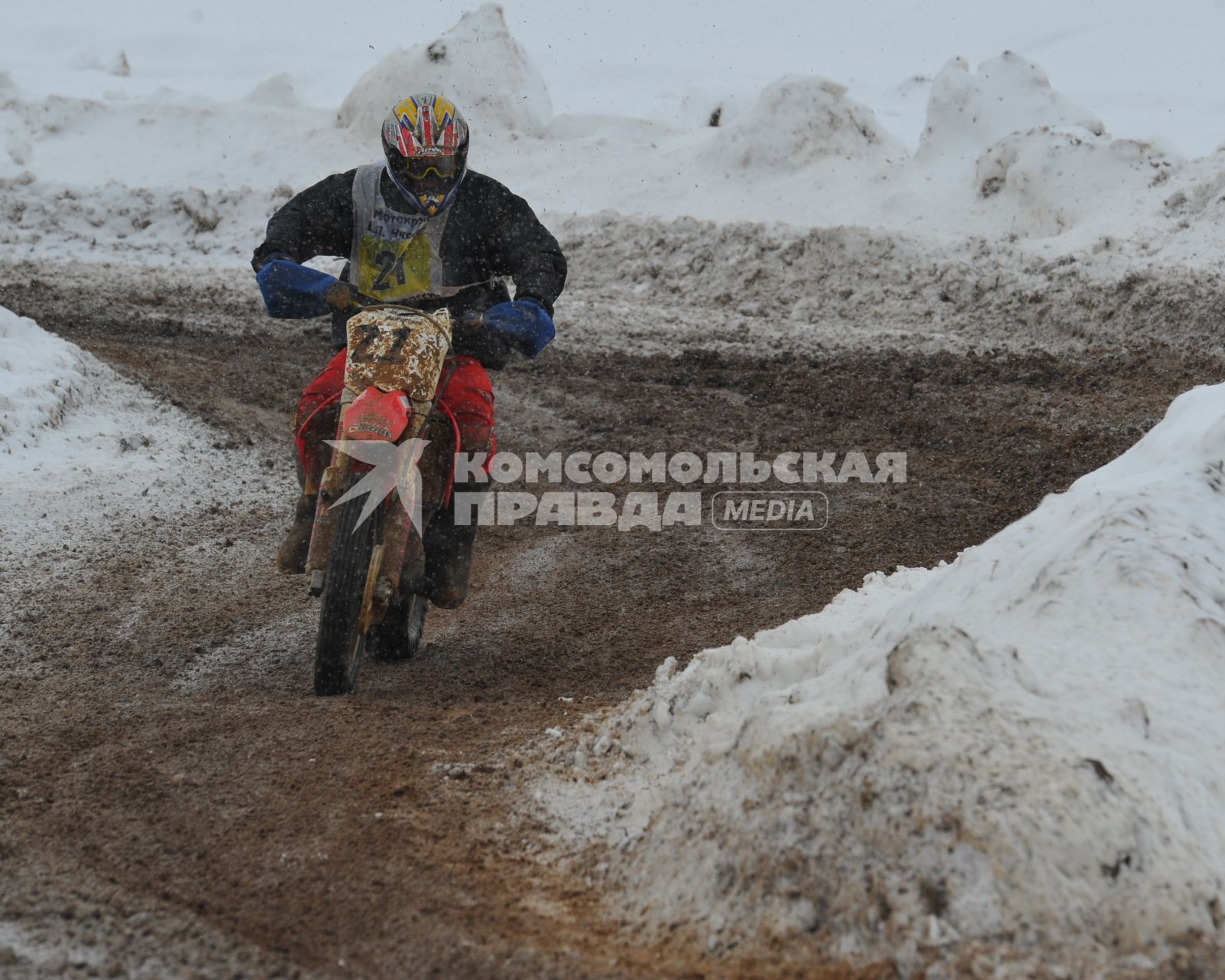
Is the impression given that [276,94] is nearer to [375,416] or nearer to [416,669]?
[416,669]

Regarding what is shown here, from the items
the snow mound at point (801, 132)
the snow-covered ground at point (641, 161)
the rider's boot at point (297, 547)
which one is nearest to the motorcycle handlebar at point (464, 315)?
the rider's boot at point (297, 547)

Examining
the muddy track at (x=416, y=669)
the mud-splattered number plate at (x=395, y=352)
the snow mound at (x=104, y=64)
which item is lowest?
the muddy track at (x=416, y=669)

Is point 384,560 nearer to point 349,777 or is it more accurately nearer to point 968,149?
point 349,777

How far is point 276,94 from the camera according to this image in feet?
75.5

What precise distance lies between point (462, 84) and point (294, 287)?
17509 mm

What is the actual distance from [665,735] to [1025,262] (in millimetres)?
11006

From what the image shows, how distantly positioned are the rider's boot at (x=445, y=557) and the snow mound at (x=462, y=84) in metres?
16.9

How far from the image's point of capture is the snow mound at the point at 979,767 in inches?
89.8

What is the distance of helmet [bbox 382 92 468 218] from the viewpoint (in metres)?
4.79

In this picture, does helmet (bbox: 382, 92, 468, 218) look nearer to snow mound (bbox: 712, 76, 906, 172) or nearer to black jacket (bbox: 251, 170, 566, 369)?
black jacket (bbox: 251, 170, 566, 369)

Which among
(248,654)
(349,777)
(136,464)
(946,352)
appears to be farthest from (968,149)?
(349,777)

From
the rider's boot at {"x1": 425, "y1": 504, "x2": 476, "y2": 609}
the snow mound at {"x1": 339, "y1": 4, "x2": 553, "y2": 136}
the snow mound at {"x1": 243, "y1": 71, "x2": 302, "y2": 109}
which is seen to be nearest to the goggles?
the rider's boot at {"x1": 425, "y1": 504, "x2": 476, "y2": 609}

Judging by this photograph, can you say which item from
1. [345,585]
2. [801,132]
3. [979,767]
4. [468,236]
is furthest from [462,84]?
[979,767]

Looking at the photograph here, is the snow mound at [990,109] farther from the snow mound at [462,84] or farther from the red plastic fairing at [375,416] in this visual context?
the red plastic fairing at [375,416]
